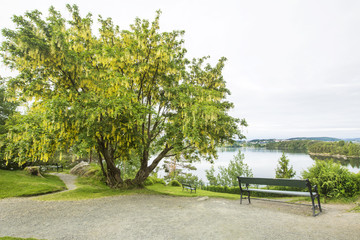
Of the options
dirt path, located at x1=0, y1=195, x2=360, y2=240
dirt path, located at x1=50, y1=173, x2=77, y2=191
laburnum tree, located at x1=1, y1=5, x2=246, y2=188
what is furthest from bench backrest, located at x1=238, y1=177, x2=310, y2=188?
dirt path, located at x1=50, y1=173, x2=77, y2=191

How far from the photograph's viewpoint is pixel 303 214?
5.95m

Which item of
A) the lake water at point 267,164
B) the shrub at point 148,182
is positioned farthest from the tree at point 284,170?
the shrub at point 148,182

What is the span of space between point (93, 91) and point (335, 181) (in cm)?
1138

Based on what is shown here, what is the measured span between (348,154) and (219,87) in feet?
322

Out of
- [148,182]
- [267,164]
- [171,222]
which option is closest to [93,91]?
[171,222]

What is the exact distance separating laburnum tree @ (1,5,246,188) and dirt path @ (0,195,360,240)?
2499 millimetres

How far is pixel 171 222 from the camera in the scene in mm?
5230

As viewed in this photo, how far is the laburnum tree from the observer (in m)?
7.65

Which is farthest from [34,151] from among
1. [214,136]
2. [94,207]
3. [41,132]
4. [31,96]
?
[214,136]

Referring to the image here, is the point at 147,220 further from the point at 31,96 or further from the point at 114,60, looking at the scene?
the point at 31,96

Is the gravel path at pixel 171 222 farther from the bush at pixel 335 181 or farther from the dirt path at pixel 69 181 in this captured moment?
the dirt path at pixel 69 181

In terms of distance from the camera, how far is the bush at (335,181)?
762cm

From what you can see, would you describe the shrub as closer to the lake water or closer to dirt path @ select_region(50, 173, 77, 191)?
dirt path @ select_region(50, 173, 77, 191)

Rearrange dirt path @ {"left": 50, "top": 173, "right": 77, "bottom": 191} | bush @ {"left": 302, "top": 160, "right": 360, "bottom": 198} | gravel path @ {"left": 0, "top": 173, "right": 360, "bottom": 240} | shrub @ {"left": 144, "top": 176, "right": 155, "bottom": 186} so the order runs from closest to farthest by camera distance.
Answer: gravel path @ {"left": 0, "top": 173, "right": 360, "bottom": 240}, bush @ {"left": 302, "top": 160, "right": 360, "bottom": 198}, dirt path @ {"left": 50, "top": 173, "right": 77, "bottom": 191}, shrub @ {"left": 144, "top": 176, "right": 155, "bottom": 186}
